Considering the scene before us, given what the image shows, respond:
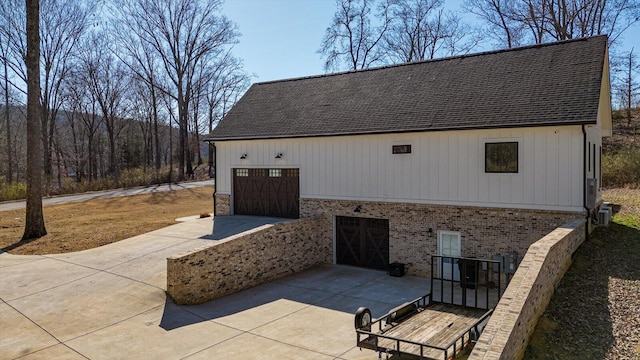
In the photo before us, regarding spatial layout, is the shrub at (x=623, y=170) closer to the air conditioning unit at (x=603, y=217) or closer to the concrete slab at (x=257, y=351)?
the air conditioning unit at (x=603, y=217)

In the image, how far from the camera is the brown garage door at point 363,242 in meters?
14.7

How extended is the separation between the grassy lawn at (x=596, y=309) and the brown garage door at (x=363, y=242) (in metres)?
5.81

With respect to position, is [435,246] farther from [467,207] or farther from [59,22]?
[59,22]

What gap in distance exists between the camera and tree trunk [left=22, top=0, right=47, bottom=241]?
1681 centimetres

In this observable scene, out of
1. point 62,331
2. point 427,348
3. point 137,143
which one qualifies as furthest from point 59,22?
point 427,348

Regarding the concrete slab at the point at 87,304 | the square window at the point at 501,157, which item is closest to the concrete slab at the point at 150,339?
the concrete slab at the point at 87,304

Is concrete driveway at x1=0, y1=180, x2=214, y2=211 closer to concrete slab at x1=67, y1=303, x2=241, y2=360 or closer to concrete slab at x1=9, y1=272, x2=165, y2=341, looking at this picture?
concrete slab at x1=9, y1=272, x2=165, y2=341

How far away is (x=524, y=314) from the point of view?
268 inches

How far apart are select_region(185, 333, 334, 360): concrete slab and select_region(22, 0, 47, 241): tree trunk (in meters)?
12.7

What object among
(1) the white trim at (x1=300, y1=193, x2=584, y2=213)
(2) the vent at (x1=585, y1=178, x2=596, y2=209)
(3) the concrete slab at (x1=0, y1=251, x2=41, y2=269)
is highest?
(2) the vent at (x1=585, y1=178, x2=596, y2=209)

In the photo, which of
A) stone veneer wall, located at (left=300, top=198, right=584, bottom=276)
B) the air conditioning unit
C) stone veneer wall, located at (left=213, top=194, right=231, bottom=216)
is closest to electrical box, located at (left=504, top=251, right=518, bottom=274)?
stone veneer wall, located at (left=300, top=198, right=584, bottom=276)

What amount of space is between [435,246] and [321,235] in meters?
4.25

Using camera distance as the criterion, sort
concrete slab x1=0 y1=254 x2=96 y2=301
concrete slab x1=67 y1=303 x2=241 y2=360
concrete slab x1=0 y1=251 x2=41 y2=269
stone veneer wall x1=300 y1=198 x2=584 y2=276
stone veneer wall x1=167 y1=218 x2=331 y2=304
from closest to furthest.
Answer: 1. concrete slab x1=67 y1=303 x2=241 y2=360
2. stone veneer wall x1=167 y1=218 x2=331 y2=304
3. concrete slab x1=0 y1=254 x2=96 y2=301
4. stone veneer wall x1=300 y1=198 x2=584 y2=276
5. concrete slab x1=0 y1=251 x2=41 y2=269

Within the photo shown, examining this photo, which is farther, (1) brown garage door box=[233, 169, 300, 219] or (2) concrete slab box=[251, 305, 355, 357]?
(1) brown garage door box=[233, 169, 300, 219]
